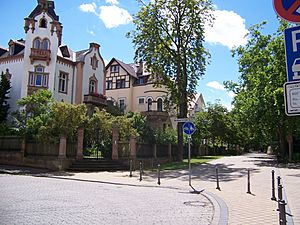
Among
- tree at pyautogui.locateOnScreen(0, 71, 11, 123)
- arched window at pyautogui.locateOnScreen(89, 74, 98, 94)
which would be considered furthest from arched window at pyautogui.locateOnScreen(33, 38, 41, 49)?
arched window at pyautogui.locateOnScreen(89, 74, 98, 94)

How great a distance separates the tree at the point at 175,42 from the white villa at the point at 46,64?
32.0 ft

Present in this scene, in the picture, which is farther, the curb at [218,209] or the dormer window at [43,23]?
the dormer window at [43,23]

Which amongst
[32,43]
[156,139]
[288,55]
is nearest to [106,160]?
[156,139]

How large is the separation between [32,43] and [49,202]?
29898mm

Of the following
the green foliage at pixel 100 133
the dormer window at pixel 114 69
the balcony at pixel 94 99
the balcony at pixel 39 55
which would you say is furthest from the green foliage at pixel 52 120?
the dormer window at pixel 114 69

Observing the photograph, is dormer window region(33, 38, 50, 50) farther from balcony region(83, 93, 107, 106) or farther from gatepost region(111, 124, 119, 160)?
gatepost region(111, 124, 119, 160)

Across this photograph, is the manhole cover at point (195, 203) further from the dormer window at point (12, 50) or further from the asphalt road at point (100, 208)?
the dormer window at point (12, 50)

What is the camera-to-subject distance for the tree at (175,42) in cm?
3198

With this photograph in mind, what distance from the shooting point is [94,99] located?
126ft

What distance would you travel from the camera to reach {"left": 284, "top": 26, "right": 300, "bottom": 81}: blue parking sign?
127 inches

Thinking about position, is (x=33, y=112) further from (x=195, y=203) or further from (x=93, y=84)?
(x=195, y=203)

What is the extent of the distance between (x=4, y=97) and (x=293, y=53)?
36.0 meters

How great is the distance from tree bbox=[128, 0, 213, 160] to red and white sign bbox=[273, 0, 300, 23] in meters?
28.3

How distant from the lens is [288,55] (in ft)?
11.0
